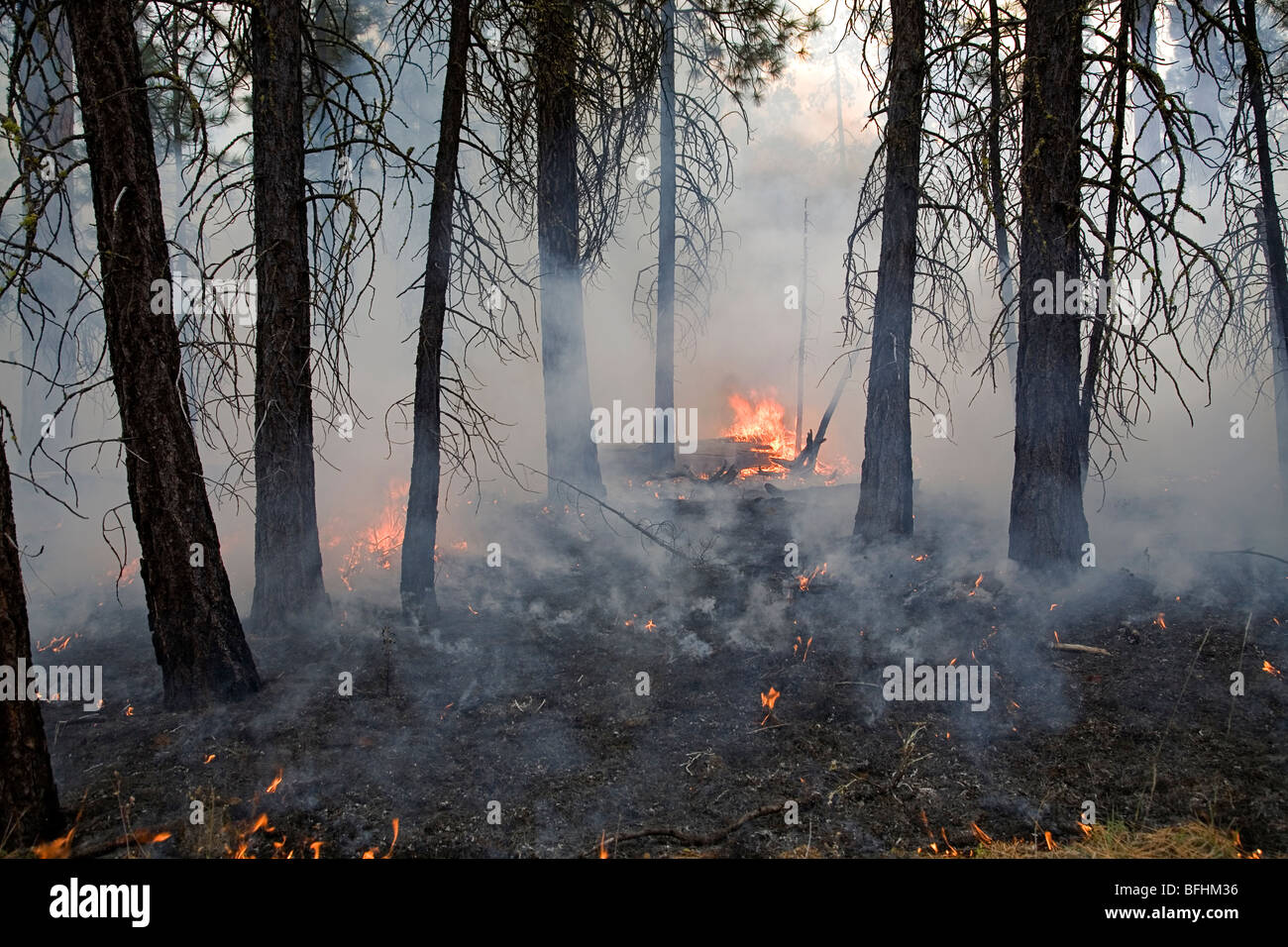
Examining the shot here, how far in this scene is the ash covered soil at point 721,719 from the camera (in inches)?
194

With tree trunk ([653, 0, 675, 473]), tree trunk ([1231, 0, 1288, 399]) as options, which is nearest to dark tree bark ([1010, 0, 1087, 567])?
tree trunk ([1231, 0, 1288, 399])

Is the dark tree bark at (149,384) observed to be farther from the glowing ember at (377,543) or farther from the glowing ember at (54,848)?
the glowing ember at (377,543)

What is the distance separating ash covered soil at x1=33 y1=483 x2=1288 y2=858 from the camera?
4.92 meters

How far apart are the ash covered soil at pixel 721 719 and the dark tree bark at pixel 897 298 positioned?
0.61 metres

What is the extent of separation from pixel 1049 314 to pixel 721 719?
17.1 ft

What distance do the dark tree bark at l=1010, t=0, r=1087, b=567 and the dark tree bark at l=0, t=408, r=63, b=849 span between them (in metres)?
8.19

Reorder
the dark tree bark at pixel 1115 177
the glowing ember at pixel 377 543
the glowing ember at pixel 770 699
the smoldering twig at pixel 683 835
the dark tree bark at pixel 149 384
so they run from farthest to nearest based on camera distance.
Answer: the glowing ember at pixel 377 543, the dark tree bark at pixel 1115 177, the glowing ember at pixel 770 699, the dark tree bark at pixel 149 384, the smoldering twig at pixel 683 835

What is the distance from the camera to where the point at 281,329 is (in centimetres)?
694

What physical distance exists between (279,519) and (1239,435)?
18.1 m

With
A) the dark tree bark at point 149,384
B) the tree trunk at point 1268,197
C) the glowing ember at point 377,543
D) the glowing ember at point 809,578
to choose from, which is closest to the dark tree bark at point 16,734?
the dark tree bark at point 149,384

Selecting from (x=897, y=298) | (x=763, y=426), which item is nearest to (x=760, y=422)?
(x=763, y=426)

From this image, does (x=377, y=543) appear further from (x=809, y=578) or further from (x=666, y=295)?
(x=666, y=295)

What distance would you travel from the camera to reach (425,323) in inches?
299
